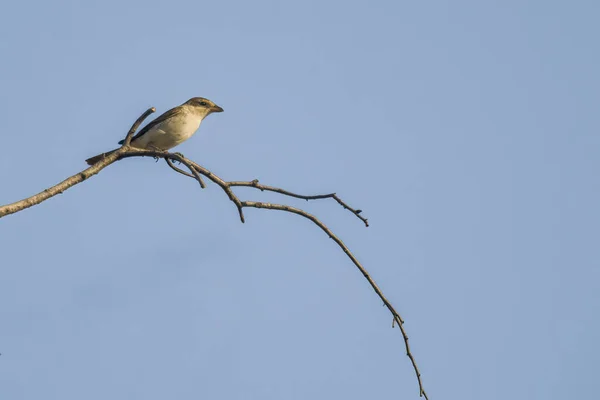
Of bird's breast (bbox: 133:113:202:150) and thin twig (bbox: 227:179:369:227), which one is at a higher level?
bird's breast (bbox: 133:113:202:150)

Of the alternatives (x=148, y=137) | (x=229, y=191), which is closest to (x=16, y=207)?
(x=229, y=191)

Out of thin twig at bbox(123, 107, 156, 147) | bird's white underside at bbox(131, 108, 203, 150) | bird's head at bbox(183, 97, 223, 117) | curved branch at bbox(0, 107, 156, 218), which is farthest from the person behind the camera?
bird's head at bbox(183, 97, 223, 117)

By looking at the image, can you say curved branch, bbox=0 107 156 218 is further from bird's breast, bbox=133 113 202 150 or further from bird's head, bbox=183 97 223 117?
bird's head, bbox=183 97 223 117

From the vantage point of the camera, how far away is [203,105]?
11.7 meters

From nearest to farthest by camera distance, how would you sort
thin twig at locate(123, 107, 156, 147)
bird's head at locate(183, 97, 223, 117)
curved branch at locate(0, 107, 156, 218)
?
curved branch at locate(0, 107, 156, 218), thin twig at locate(123, 107, 156, 147), bird's head at locate(183, 97, 223, 117)

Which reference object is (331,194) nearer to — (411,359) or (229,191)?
(229,191)

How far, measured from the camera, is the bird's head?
11.5 meters

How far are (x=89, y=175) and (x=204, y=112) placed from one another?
6318 millimetres

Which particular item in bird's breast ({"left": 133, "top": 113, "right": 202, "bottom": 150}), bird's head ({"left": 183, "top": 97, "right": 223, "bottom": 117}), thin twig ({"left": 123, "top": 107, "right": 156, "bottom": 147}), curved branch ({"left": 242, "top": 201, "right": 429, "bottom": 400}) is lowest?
curved branch ({"left": 242, "top": 201, "right": 429, "bottom": 400})

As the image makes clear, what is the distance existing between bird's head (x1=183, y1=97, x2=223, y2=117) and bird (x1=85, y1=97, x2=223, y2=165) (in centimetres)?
3

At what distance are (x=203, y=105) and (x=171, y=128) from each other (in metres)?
1.01

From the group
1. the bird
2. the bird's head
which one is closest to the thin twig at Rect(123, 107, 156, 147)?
the bird

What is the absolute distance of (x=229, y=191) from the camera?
558cm

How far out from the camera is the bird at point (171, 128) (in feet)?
35.6
